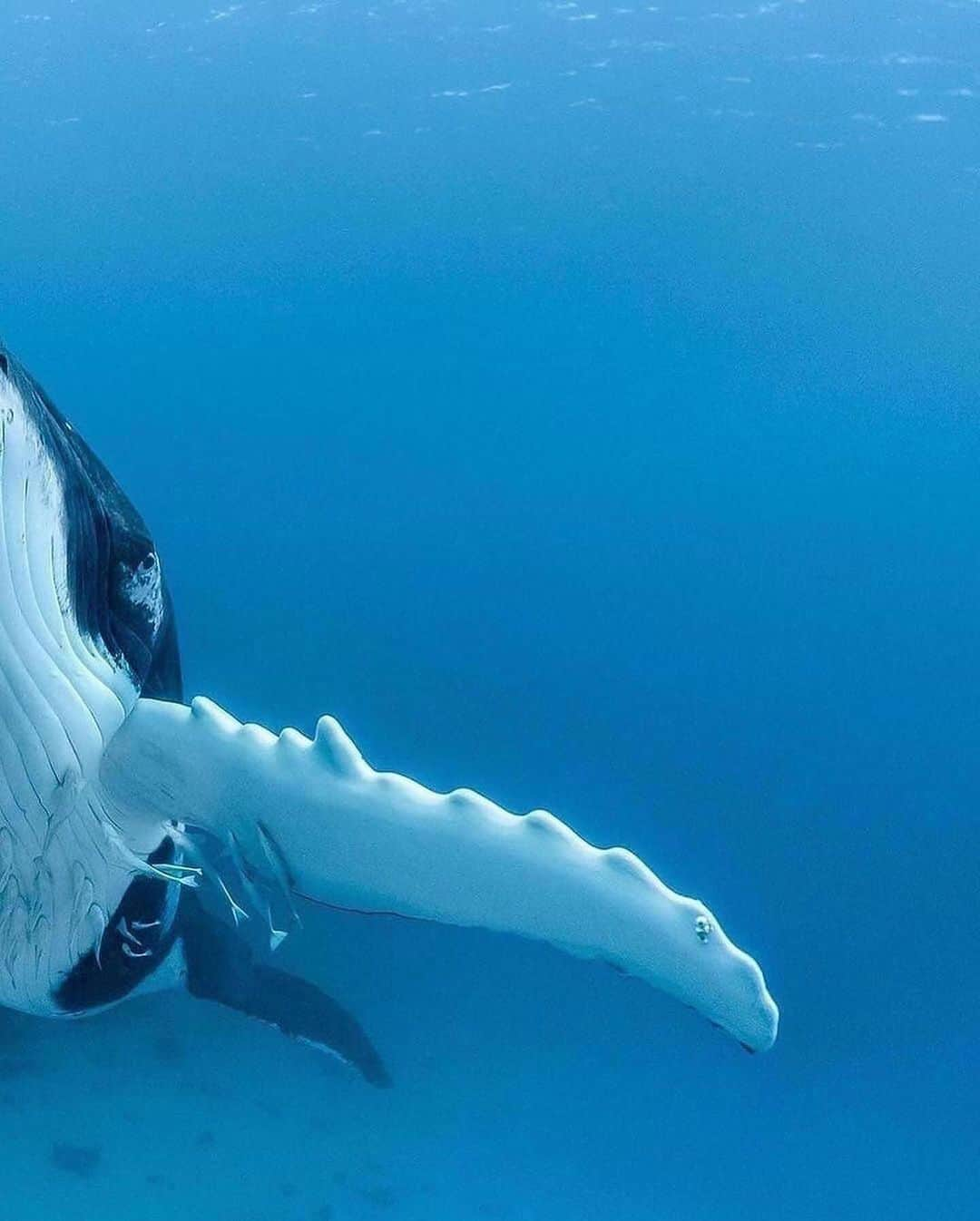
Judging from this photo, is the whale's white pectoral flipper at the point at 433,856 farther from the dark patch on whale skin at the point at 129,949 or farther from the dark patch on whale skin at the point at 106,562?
the dark patch on whale skin at the point at 129,949

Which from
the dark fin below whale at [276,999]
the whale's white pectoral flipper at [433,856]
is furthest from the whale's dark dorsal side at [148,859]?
the whale's white pectoral flipper at [433,856]

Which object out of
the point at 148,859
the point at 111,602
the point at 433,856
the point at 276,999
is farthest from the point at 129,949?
the point at 433,856

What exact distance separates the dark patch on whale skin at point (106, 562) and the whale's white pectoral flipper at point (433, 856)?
19cm

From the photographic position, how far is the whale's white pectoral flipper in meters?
1.81

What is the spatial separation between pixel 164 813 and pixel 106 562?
524mm

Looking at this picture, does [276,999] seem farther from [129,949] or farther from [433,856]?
[433,856]

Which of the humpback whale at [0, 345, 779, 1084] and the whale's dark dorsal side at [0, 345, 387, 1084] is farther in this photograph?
the whale's dark dorsal side at [0, 345, 387, 1084]

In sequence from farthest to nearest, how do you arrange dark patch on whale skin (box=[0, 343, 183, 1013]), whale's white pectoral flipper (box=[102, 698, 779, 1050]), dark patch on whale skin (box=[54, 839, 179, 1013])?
dark patch on whale skin (box=[54, 839, 179, 1013])
dark patch on whale skin (box=[0, 343, 183, 1013])
whale's white pectoral flipper (box=[102, 698, 779, 1050])

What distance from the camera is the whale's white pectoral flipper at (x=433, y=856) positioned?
1814 mm

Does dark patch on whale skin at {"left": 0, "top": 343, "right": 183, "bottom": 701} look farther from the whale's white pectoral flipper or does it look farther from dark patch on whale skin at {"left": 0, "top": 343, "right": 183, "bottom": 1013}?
the whale's white pectoral flipper

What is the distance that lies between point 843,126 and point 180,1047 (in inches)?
178

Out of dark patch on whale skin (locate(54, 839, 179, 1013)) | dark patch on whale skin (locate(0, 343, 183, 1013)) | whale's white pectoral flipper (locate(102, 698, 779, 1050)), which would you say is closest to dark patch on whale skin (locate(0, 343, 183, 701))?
dark patch on whale skin (locate(0, 343, 183, 1013))

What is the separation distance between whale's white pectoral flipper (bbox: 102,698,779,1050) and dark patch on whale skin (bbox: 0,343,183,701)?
192 millimetres

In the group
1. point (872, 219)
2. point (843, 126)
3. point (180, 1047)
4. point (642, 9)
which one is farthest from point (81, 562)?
point (642, 9)
